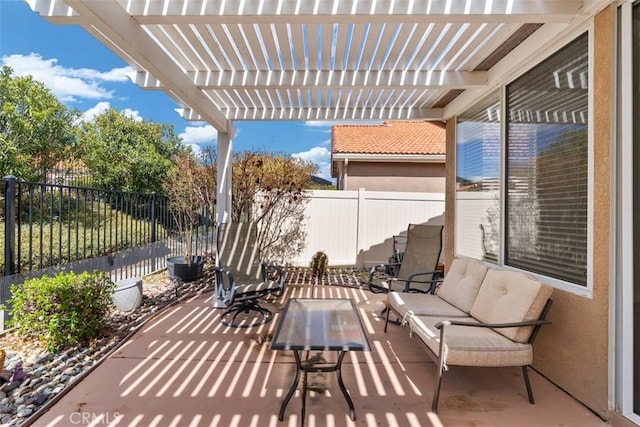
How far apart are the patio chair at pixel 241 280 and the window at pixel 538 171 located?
Result: 2.67 metres

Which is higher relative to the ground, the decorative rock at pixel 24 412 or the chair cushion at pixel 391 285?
the chair cushion at pixel 391 285

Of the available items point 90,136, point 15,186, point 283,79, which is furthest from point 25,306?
point 90,136

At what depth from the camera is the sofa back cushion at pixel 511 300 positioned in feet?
8.19

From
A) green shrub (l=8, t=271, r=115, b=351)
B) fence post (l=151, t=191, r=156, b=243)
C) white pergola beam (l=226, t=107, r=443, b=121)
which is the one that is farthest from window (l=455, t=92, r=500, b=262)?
fence post (l=151, t=191, r=156, b=243)

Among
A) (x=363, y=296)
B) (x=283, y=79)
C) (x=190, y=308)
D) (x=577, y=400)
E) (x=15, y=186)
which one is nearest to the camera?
(x=577, y=400)

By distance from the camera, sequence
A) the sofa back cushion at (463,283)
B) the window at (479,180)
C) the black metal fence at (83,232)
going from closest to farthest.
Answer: the sofa back cushion at (463,283) → the black metal fence at (83,232) → the window at (479,180)

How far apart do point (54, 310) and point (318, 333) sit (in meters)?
2.55

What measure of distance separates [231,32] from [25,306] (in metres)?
3.22

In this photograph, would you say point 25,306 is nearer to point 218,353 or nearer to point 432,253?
point 218,353

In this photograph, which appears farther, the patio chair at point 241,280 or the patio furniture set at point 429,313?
the patio chair at point 241,280

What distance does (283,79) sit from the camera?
387cm

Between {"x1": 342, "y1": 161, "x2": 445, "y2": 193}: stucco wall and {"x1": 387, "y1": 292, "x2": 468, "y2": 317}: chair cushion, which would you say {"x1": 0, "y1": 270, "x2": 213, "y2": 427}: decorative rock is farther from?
{"x1": 342, "y1": 161, "x2": 445, "y2": 193}: stucco wall

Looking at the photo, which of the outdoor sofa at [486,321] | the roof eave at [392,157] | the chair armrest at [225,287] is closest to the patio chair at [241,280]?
the chair armrest at [225,287]

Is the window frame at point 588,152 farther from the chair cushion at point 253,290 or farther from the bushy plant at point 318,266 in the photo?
the bushy plant at point 318,266
